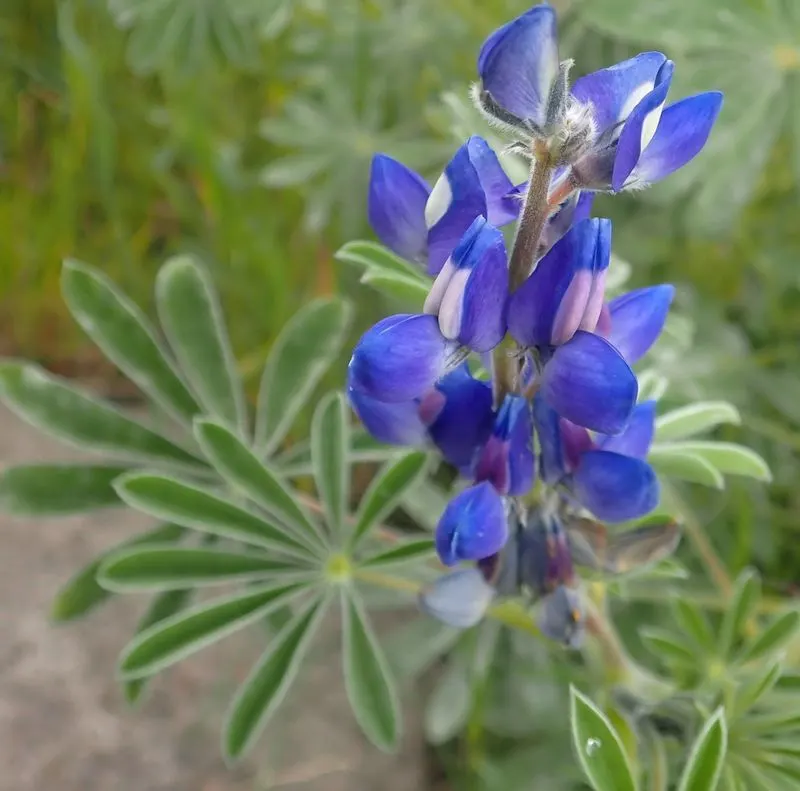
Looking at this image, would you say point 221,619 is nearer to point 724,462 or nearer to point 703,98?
point 724,462

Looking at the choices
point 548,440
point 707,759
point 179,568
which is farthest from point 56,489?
point 707,759

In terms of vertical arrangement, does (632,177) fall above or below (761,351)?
above

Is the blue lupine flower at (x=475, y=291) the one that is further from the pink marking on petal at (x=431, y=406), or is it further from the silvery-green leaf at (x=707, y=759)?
the silvery-green leaf at (x=707, y=759)

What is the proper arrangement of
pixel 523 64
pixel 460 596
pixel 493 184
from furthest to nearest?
pixel 460 596 → pixel 493 184 → pixel 523 64

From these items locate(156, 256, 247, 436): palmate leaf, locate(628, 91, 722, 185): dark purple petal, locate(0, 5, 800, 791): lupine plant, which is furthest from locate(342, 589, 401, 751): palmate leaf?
locate(628, 91, 722, 185): dark purple petal

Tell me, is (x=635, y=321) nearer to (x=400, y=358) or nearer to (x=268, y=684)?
(x=400, y=358)

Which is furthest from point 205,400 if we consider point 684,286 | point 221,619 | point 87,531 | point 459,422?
point 684,286
